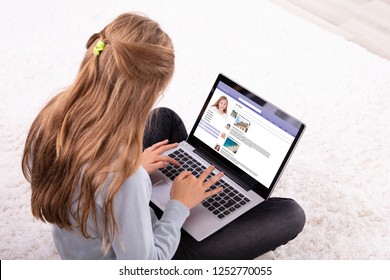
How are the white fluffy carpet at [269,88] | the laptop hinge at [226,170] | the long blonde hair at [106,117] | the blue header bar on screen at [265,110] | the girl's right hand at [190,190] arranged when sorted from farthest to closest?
the white fluffy carpet at [269,88], the laptop hinge at [226,170], the blue header bar on screen at [265,110], the girl's right hand at [190,190], the long blonde hair at [106,117]

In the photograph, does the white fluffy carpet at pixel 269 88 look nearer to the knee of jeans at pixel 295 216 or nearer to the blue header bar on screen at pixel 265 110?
the knee of jeans at pixel 295 216

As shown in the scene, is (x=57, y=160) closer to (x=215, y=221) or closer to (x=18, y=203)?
(x=215, y=221)

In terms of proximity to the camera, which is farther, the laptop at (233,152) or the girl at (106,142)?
the laptop at (233,152)

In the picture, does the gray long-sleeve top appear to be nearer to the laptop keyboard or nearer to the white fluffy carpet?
the laptop keyboard

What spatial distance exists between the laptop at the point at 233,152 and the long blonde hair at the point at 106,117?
1.38 feet

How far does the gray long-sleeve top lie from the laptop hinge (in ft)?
0.96

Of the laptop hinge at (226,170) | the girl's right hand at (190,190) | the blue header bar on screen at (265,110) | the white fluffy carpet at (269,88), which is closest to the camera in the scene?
the girl's right hand at (190,190)

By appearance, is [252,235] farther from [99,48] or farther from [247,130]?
[99,48]

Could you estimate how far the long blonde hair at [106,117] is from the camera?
1.22 metres

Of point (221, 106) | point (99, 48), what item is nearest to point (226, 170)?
point (221, 106)

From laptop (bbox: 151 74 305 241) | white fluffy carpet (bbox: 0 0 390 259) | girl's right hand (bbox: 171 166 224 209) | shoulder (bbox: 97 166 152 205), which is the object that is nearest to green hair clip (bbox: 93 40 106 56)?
shoulder (bbox: 97 166 152 205)

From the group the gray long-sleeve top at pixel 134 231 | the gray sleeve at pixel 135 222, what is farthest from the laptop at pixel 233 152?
the gray sleeve at pixel 135 222
